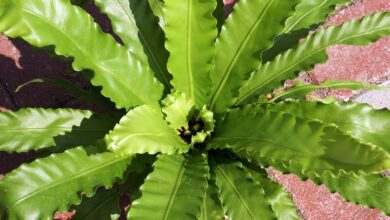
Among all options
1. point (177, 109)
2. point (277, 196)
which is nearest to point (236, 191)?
point (277, 196)

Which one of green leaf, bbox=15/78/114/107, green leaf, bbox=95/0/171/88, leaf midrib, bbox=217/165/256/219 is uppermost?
green leaf, bbox=95/0/171/88

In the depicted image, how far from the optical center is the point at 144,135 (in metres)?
Result: 1.17

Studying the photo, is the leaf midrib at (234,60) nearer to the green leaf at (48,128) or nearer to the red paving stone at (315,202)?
the green leaf at (48,128)

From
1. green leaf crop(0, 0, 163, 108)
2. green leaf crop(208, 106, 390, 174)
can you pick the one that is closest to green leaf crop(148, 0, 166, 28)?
green leaf crop(0, 0, 163, 108)

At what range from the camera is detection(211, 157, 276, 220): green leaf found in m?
1.27

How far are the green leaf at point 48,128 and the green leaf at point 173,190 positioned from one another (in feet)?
0.80

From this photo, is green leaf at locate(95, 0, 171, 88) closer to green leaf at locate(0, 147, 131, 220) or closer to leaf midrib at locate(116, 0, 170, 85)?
leaf midrib at locate(116, 0, 170, 85)

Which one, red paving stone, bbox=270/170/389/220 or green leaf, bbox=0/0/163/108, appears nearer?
green leaf, bbox=0/0/163/108

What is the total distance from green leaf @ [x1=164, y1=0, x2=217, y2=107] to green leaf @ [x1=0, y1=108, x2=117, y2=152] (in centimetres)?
26

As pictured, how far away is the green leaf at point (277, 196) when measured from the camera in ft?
4.60

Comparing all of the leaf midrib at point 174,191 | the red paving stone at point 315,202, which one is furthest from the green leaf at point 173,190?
the red paving stone at point 315,202

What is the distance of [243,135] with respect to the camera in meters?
1.27

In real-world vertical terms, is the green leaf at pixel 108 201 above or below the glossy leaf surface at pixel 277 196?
below

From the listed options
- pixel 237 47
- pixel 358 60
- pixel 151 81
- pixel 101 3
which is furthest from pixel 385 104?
pixel 101 3
